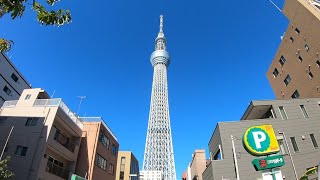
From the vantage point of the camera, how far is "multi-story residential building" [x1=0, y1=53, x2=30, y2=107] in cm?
3925

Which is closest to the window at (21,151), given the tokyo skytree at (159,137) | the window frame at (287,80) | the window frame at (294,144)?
the window frame at (294,144)

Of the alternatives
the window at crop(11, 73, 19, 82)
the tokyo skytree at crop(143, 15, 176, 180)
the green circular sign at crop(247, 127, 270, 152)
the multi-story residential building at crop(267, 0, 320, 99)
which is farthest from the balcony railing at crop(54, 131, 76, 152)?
the tokyo skytree at crop(143, 15, 176, 180)

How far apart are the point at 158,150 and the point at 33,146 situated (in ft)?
225

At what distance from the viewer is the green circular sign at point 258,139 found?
19.2 metres

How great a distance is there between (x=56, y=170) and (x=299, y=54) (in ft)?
100.0

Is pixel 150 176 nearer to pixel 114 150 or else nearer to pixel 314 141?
pixel 114 150

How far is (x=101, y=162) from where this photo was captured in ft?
96.2

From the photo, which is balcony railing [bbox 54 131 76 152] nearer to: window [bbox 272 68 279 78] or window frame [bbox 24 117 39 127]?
window frame [bbox 24 117 39 127]

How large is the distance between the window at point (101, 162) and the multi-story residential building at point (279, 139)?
41.4 feet

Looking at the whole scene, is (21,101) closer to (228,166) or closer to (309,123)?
(228,166)

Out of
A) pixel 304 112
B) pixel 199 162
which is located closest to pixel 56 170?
pixel 199 162

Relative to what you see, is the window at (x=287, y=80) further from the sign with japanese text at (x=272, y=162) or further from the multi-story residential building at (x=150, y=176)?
the multi-story residential building at (x=150, y=176)

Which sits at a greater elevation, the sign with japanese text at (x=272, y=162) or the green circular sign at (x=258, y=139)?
the green circular sign at (x=258, y=139)

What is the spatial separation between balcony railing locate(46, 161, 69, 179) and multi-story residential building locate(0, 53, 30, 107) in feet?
71.8
